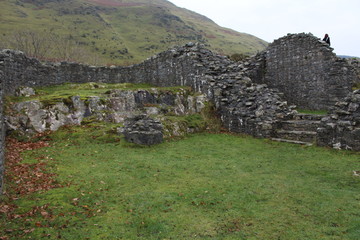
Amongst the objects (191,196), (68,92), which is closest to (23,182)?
(191,196)

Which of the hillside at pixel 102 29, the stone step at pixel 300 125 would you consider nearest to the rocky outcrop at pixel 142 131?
the stone step at pixel 300 125

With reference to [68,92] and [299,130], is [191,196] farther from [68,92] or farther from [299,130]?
[68,92]

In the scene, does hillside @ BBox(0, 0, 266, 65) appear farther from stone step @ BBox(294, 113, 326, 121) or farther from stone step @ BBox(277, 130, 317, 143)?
stone step @ BBox(277, 130, 317, 143)

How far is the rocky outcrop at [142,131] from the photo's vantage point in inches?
627

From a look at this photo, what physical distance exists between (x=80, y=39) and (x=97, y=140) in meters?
102

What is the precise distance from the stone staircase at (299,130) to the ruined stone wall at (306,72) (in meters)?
4.48

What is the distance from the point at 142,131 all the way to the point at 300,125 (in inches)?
377

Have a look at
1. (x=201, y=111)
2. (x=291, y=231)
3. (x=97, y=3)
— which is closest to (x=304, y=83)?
(x=201, y=111)

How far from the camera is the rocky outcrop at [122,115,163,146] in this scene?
15938mm

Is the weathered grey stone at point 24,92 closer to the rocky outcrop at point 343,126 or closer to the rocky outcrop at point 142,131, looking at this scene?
the rocky outcrop at point 142,131

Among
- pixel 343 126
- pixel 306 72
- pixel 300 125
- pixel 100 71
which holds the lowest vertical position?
pixel 300 125

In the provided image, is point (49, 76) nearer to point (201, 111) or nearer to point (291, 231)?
point (201, 111)

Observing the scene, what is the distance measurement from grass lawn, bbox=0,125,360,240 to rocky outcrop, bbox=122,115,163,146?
1.18 metres

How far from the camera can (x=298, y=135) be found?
52.4ft
